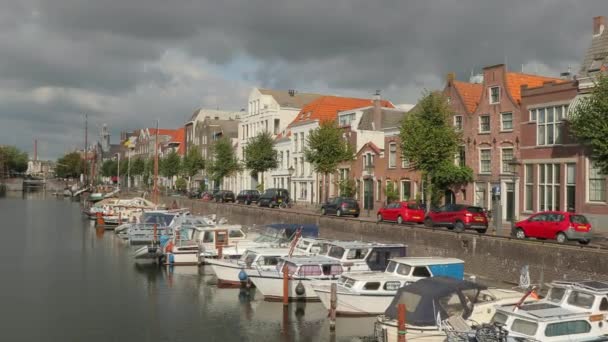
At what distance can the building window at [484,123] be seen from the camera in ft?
149

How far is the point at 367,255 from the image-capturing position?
29.6 m

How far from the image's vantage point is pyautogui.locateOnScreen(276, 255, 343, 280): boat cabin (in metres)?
27.6

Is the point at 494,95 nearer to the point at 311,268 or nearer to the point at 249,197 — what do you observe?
the point at 311,268

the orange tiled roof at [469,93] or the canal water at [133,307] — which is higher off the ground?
the orange tiled roof at [469,93]

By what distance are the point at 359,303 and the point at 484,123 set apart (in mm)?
26115

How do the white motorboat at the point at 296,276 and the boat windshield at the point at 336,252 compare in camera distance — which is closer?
the white motorboat at the point at 296,276

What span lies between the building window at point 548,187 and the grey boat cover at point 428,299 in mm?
22159

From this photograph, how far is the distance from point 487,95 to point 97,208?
4956 centimetres

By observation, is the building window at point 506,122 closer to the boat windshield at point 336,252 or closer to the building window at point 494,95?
the building window at point 494,95

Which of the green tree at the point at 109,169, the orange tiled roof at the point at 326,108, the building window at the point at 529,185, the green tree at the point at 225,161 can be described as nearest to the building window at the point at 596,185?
the building window at the point at 529,185

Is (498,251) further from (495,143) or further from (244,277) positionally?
(495,143)

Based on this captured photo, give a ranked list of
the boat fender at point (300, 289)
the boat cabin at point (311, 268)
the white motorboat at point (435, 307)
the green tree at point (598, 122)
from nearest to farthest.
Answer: the white motorboat at point (435, 307) < the boat fender at point (300, 289) < the boat cabin at point (311, 268) < the green tree at point (598, 122)

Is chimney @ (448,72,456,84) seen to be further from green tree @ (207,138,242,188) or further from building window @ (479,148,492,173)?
green tree @ (207,138,242,188)

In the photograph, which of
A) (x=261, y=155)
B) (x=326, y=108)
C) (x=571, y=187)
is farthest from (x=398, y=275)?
(x=326, y=108)
